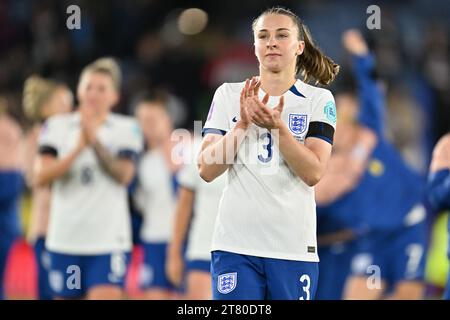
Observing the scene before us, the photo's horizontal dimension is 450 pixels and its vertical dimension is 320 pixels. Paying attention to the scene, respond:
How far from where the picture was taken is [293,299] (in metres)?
5.27

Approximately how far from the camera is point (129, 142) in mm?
8664

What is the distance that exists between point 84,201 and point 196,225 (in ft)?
3.50

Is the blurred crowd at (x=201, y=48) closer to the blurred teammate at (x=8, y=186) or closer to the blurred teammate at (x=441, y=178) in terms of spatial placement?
the blurred teammate at (x=8, y=186)

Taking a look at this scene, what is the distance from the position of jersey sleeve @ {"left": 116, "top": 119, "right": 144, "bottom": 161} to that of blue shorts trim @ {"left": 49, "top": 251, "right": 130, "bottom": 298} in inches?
30.6

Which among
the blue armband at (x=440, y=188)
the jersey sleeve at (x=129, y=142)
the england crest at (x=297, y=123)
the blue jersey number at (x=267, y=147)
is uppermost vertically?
the england crest at (x=297, y=123)

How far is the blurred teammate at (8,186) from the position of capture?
393 inches

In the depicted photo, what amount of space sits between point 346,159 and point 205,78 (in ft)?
17.3

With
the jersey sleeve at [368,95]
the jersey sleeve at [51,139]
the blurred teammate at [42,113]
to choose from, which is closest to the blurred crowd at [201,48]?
the blurred teammate at [42,113]

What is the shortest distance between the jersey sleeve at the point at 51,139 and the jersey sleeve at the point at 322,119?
141 inches

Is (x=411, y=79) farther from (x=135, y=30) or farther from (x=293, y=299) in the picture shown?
(x=293, y=299)

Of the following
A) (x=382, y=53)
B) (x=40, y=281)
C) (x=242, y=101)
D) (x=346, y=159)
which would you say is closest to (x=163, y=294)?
(x=40, y=281)

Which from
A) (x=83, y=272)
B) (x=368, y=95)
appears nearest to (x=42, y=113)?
(x=83, y=272)

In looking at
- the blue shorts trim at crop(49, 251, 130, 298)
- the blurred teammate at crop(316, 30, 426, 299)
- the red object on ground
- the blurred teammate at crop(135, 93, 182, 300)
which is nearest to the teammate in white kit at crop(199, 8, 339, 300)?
the blue shorts trim at crop(49, 251, 130, 298)

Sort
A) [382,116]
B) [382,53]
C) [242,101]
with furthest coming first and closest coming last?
[382,53] < [382,116] < [242,101]
